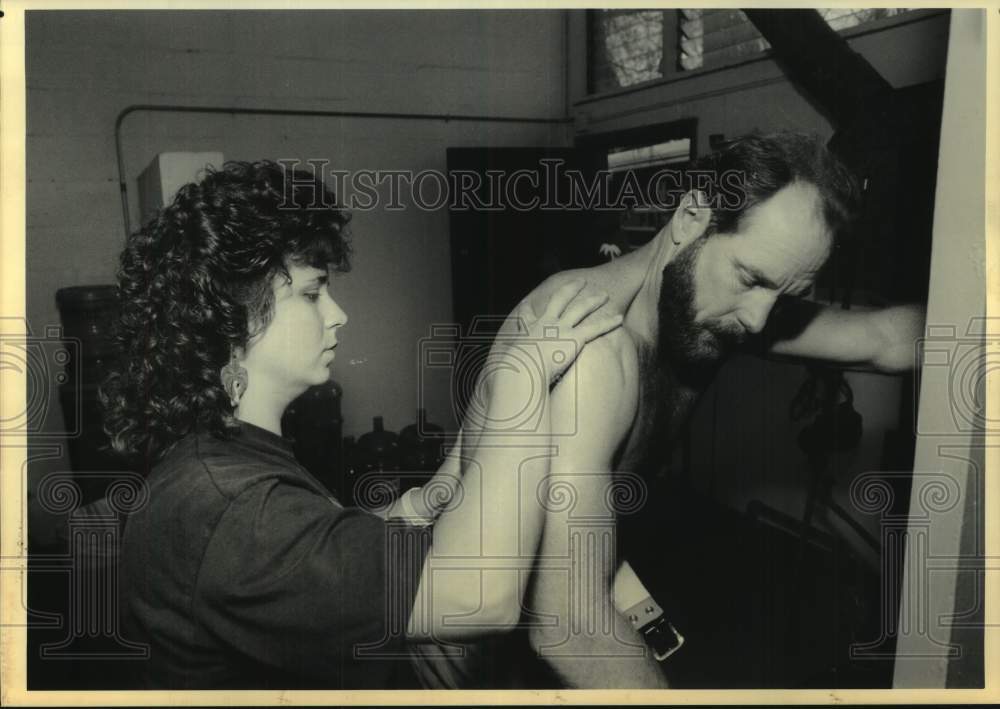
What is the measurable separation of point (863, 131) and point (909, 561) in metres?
0.80

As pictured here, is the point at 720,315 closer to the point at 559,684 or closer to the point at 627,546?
the point at 627,546

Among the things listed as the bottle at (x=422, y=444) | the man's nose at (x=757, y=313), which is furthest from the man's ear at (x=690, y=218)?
the bottle at (x=422, y=444)

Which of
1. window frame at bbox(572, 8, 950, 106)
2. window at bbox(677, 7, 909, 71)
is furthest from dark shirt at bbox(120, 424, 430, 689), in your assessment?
window at bbox(677, 7, 909, 71)

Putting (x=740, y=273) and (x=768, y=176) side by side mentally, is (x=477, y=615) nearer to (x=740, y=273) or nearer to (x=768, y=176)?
(x=740, y=273)

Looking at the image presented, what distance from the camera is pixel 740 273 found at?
1.37 m

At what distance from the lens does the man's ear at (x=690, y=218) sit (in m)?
1.37

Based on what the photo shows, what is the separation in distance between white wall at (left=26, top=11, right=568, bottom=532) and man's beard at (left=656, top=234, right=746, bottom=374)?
328mm

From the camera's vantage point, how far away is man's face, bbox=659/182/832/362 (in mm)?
1354

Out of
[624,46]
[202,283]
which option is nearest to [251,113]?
[202,283]

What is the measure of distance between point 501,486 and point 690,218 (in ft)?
1.91

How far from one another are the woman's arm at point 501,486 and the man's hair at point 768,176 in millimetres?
→ 283

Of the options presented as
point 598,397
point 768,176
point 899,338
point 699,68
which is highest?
point 699,68

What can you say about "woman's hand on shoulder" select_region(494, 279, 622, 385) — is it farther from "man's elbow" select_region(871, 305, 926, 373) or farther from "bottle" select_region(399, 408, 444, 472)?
"man's elbow" select_region(871, 305, 926, 373)

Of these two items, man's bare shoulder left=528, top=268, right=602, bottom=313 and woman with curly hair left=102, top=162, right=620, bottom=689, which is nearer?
woman with curly hair left=102, top=162, right=620, bottom=689
